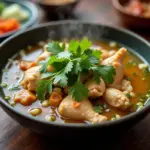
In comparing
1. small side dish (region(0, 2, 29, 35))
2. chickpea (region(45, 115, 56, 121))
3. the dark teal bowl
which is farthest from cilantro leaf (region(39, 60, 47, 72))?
small side dish (region(0, 2, 29, 35))

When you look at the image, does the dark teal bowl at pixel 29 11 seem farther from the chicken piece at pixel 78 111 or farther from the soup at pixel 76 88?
the chicken piece at pixel 78 111

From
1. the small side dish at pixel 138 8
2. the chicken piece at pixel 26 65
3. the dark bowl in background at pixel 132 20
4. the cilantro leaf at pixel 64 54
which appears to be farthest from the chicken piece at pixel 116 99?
the small side dish at pixel 138 8

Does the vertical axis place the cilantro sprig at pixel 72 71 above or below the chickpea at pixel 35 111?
above

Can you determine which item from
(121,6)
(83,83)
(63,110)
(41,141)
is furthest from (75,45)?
(121,6)

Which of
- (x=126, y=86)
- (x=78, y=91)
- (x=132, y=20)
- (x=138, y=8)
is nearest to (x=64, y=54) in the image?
(x=78, y=91)

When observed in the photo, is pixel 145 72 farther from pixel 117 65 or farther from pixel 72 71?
pixel 72 71

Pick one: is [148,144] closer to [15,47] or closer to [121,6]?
[15,47]

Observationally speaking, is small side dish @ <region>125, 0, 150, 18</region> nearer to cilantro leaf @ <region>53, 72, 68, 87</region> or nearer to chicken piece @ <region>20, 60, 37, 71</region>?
chicken piece @ <region>20, 60, 37, 71</region>
